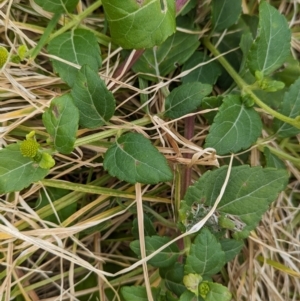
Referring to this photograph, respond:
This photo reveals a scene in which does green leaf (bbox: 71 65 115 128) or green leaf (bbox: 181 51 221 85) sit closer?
green leaf (bbox: 71 65 115 128)

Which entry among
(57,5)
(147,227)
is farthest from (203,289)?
(57,5)

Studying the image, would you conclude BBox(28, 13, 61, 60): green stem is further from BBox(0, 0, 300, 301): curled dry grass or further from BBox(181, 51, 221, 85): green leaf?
BBox(181, 51, 221, 85): green leaf

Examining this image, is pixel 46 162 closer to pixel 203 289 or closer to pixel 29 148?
pixel 29 148

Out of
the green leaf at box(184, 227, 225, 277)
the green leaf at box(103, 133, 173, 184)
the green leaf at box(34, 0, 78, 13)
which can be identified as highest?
the green leaf at box(34, 0, 78, 13)

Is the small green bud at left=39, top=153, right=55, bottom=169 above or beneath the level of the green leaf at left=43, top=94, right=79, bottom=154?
beneath

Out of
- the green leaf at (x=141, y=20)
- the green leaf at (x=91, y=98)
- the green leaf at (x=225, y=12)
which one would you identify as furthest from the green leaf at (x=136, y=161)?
the green leaf at (x=225, y=12)

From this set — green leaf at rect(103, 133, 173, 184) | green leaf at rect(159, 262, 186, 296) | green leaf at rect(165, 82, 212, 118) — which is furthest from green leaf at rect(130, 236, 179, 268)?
green leaf at rect(165, 82, 212, 118)

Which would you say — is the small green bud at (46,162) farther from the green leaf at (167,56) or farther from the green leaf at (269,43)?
the green leaf at (269,43)
